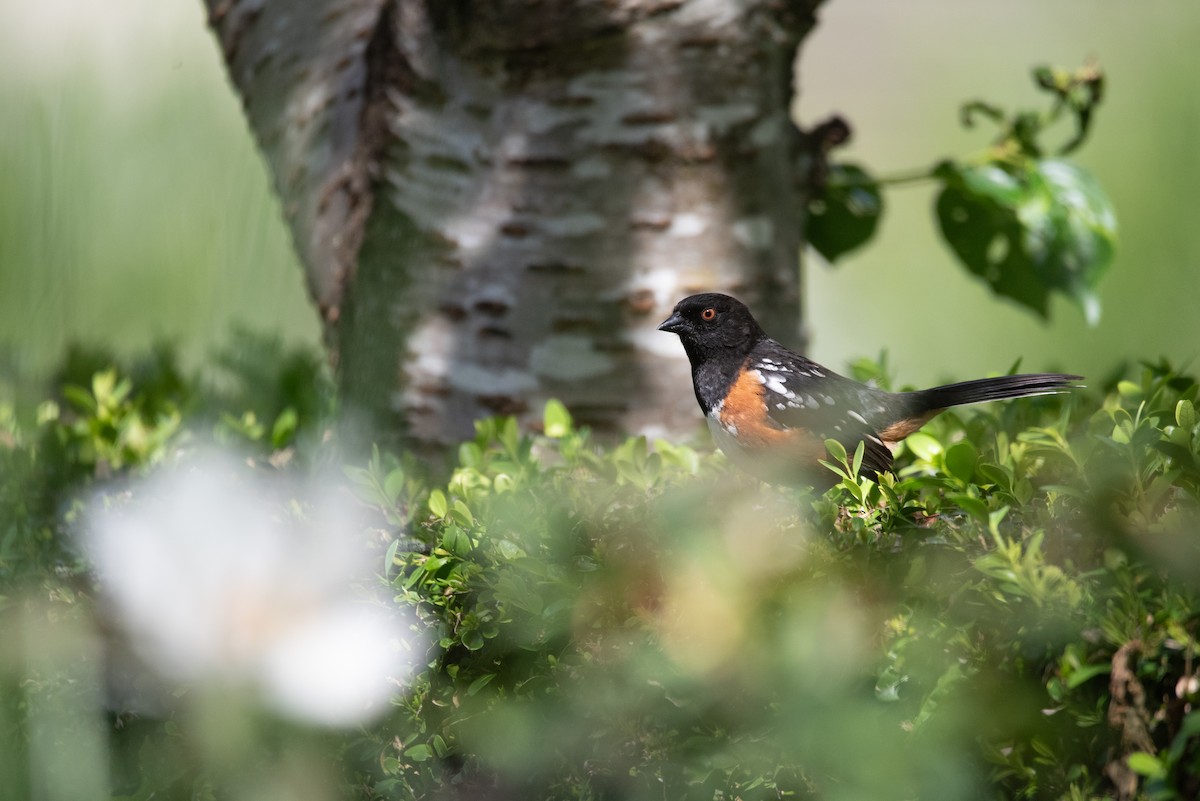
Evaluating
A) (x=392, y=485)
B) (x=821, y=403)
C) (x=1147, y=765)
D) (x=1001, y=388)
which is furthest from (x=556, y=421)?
(x=1147, y=765)

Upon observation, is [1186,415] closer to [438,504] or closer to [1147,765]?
[1147,765]

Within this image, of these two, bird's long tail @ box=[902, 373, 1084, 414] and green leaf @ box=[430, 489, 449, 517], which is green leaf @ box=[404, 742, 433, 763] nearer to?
green leaf @ box=[430, 489, 449, 517]

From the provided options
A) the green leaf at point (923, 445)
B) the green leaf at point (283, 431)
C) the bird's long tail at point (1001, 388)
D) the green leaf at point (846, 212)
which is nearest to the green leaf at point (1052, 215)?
the green leaf at point (846, 212)

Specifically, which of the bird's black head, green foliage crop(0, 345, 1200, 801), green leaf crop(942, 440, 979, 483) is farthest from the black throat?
green leaf crop(942, 440, 979, 483)

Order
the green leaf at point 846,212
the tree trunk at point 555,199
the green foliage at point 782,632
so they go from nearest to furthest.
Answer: the green foliage at point 782,632
the tree trunk at point 555,199
the green leaf at point 846,212

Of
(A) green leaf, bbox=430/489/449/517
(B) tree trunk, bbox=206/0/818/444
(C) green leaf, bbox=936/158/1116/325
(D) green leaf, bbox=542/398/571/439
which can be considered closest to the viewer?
(A) green leaf, bbox=430/489/449/517

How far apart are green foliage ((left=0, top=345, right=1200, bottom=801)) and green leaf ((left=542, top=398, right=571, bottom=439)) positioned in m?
0.38

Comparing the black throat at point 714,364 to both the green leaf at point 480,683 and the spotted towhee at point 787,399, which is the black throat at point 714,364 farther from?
the green leaf at point 480,683

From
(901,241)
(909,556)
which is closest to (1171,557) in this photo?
(909,556)

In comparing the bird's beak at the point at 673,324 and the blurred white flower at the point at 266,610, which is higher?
the bird's beak at the point at 673,324

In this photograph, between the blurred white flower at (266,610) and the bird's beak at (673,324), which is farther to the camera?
the bird's beak at (673,324)

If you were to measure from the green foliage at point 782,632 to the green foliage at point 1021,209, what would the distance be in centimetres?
97

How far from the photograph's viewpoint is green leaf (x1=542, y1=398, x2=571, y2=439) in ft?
8.22

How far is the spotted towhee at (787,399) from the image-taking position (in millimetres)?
2162
